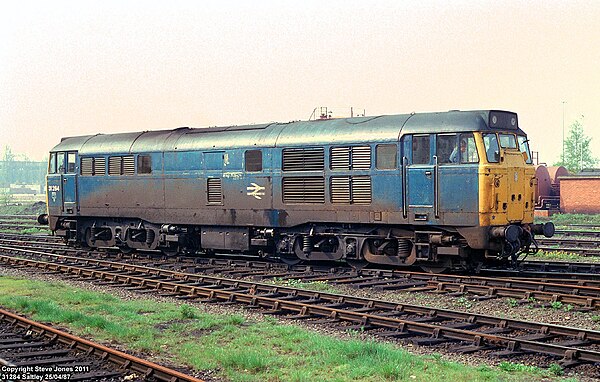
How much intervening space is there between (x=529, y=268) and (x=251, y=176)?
8.20m

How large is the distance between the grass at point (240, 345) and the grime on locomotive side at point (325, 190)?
5944 millimetres

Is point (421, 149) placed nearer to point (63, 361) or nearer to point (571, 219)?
point (63, 361)

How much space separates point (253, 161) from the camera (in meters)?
21.4

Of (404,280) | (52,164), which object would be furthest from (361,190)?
(52,164)

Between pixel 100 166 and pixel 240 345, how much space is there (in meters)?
15.9

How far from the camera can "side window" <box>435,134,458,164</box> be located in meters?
17.6

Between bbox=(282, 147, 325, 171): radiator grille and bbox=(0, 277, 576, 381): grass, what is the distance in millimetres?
6272

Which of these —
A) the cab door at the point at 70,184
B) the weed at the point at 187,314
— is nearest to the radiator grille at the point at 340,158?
the weed at the point at 187,314

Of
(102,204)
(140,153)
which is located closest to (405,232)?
(140,153)

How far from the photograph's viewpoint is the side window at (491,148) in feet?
56.6

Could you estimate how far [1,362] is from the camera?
9828 millimetres

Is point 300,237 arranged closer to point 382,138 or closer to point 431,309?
point 382,138

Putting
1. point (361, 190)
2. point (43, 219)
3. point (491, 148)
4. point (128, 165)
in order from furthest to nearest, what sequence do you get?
point (43, 219) → point (128, 165) → point (361, 190) → point (491, 148)

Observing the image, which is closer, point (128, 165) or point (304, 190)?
point (304, 190)
